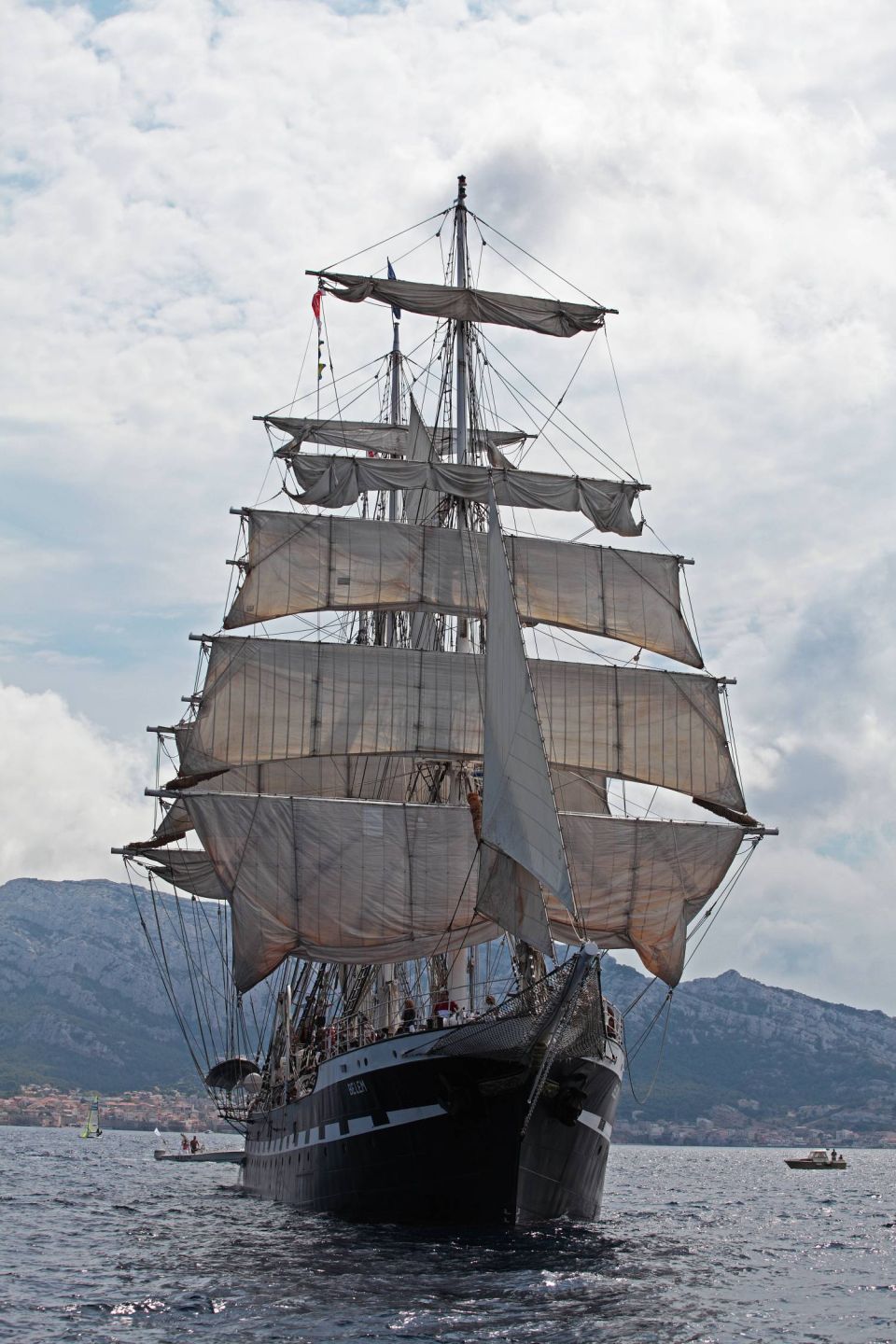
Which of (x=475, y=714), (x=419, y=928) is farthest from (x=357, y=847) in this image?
(x=475, y=714)

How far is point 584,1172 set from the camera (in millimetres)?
35281

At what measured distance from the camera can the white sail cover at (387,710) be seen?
149 ft

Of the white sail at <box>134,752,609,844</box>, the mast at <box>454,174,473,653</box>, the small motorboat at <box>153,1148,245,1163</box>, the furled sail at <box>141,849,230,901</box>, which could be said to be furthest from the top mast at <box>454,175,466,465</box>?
the small motorboat at <box>153,1148,245,1163</box>

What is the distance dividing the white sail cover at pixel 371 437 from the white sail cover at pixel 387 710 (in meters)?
8.89

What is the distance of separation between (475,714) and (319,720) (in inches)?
191

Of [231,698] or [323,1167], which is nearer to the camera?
[323,1167]

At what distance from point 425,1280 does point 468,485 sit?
94.4ft

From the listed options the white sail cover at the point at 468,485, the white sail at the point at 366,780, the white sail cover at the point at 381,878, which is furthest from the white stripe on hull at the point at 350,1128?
the white sail cover at the point at 468,485

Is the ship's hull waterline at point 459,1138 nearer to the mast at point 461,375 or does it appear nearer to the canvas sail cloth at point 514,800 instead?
the canvas sail cloth at point 514,800

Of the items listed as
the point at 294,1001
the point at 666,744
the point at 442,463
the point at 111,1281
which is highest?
the point at 442,463

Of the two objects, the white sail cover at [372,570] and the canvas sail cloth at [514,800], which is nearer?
the canvas sail cloth at [514,800]

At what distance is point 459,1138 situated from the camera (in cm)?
3155

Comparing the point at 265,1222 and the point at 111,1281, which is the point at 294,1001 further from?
the point at 111,1281

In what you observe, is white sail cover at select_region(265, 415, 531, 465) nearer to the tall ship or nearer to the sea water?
the tall ship
